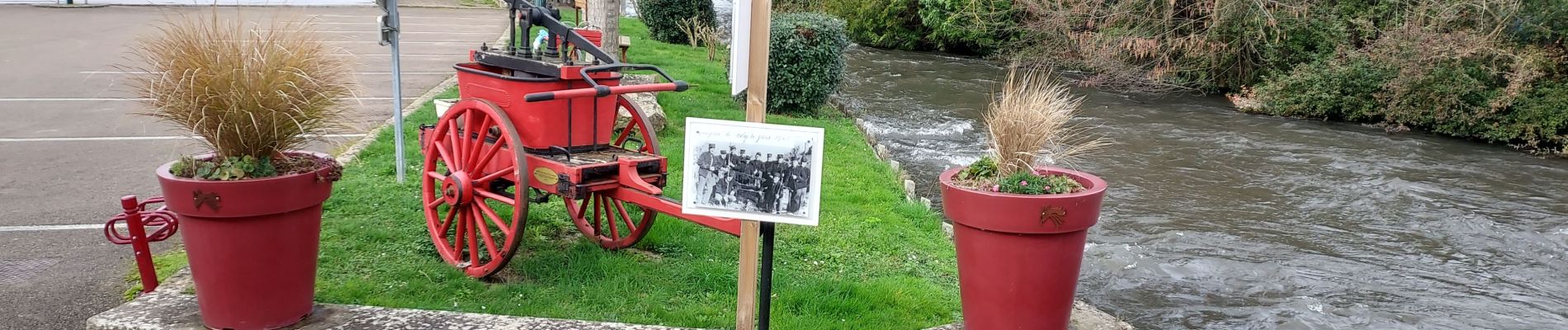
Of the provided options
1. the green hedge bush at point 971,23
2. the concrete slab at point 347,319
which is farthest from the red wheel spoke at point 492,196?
the green hedge bush at point 971,23

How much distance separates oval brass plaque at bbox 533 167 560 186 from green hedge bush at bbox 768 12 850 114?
20.0ft

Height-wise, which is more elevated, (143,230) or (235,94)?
(235,94)

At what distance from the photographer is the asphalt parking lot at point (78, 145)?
4.25 meters

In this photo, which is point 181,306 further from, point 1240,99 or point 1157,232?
point 1240,99

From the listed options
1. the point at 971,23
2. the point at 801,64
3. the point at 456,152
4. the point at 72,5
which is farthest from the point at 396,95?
the point at 72,5

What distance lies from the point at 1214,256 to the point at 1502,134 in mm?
7249

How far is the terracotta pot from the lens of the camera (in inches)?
132

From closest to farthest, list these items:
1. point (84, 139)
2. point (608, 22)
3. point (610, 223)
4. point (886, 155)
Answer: point (610, 223) < point (84, 139) < point (886, 155) < point (608, 22)

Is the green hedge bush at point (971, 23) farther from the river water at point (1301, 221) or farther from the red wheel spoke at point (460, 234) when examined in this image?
the red wheel spoke at point (460, 234)

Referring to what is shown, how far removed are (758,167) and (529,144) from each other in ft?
5.22

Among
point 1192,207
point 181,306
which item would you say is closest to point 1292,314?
point 1192,207

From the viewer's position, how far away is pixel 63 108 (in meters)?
9.09

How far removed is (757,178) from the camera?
3.13 m

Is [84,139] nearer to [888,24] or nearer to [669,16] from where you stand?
[669,16]
